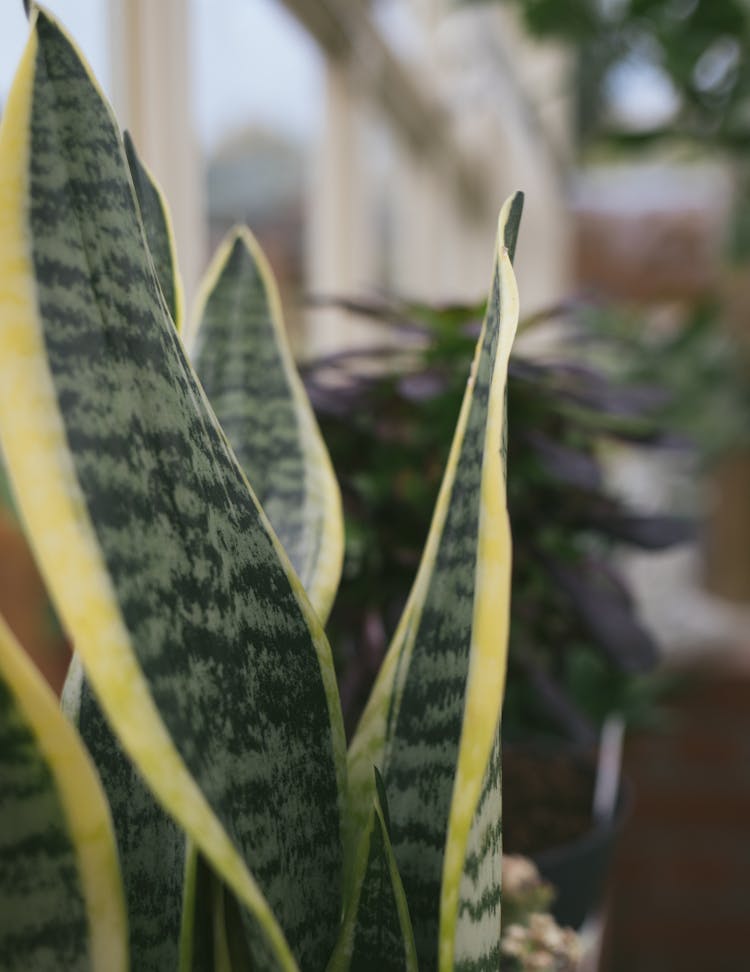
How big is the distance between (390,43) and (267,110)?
0.59 m

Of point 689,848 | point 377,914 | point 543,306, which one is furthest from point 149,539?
point 689,848

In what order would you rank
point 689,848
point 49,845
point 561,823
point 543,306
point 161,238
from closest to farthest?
1. point 49,845
2. point 161,238
3. point 561,823
4. point 543,306
5. point 689,848

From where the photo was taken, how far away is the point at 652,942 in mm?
2139

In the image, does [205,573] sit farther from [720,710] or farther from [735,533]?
[735,533]

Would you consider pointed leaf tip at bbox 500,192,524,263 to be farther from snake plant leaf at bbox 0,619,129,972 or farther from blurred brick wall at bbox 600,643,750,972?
blurred brick wall at bbox 600,643,750,972

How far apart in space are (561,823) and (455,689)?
40 cm

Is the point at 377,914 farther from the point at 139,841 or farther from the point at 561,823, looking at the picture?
the point at 561,823

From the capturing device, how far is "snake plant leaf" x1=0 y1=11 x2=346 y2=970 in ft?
0.88

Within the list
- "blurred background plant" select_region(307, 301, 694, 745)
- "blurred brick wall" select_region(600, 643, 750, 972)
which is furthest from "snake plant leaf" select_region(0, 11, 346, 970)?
"blurred brick wall" select_region(600, 643, 750, 972)

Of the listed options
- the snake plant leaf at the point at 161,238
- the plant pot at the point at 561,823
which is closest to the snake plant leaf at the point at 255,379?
the snake plant leaf at the point at 161,238

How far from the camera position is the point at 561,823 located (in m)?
0.70

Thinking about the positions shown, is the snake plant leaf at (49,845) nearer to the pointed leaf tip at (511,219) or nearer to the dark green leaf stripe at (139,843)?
the dark green leaf stripe at (139,843)

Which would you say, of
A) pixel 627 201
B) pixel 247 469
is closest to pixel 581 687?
pixel 247 469

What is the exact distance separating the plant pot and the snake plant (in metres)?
0.29
